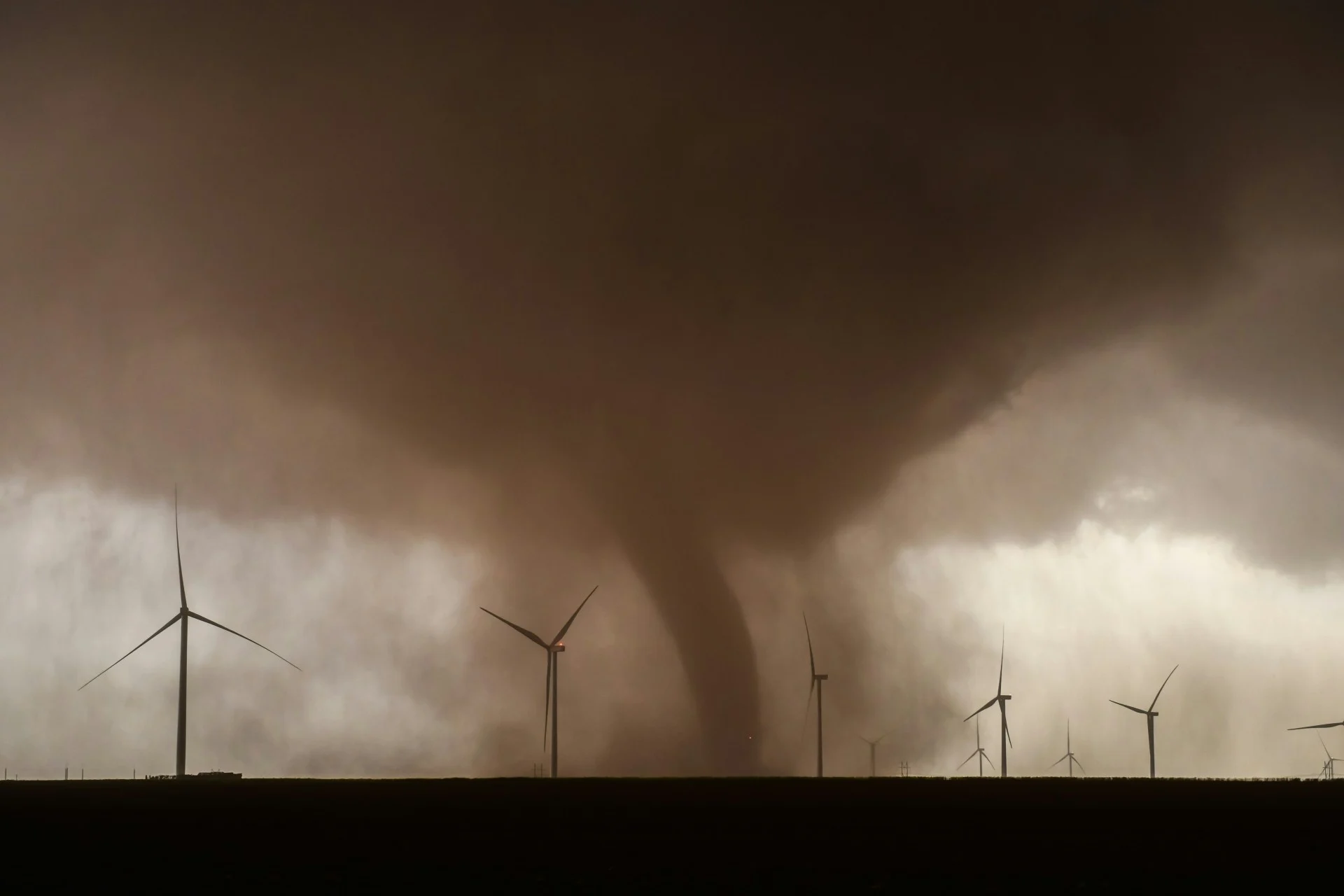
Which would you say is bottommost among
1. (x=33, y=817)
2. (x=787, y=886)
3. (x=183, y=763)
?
(x=787, y=886)

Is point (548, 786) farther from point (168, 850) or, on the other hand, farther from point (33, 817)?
point (168, 850)

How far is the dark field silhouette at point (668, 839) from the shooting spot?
33.6m

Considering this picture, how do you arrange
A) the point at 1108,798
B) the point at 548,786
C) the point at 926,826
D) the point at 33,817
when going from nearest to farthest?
the point at 926,826, the point at 33,817, the point at 1108,798, the point at 548,786

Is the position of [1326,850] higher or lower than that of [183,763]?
lower

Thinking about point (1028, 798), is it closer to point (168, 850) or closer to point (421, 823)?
point (421, 823)

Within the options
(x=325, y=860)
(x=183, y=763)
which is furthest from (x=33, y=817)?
(x=183, y=763)

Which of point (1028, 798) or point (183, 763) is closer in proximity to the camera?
point (1028, 798)

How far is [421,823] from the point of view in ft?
180

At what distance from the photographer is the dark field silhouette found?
110ft

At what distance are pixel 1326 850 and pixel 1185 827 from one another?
11.5m

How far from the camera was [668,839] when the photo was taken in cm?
4584

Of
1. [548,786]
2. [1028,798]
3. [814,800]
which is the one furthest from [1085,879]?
[548,786]

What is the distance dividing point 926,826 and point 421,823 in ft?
70.0

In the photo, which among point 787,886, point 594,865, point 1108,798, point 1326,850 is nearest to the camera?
point 787,886
